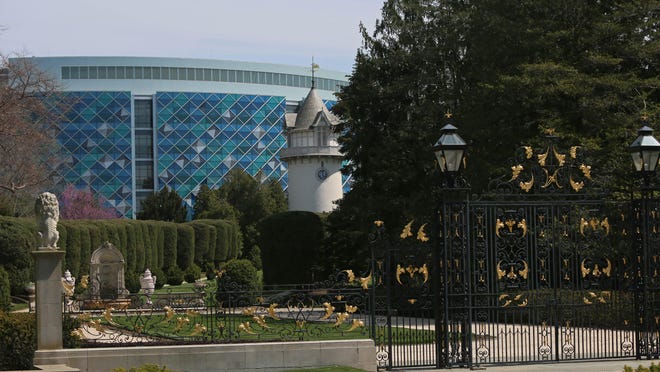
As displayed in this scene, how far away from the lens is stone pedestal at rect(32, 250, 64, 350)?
15.5 m

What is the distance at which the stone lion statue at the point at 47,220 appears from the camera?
1594 cm

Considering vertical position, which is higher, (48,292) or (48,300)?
(48,292)

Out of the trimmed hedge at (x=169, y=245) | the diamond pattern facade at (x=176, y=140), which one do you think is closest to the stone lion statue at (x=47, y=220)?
the trimmed hedge at (x=169, y=245)

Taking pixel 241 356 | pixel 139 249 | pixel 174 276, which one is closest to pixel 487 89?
pixel 241 356

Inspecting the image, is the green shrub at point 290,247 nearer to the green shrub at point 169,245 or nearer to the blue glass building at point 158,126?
the green shrub at point 169,245

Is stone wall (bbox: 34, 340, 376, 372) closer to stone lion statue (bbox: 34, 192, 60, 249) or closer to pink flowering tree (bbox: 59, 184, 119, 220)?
stone lion statue (bbox: 34, 192, 60, 249)

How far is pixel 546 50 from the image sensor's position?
1114 inches

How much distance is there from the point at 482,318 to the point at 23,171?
103 feet

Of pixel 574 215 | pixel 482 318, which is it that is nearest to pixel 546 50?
pixel 574 215

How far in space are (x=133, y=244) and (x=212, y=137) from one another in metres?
53.7

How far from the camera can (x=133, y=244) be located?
52.9 meters

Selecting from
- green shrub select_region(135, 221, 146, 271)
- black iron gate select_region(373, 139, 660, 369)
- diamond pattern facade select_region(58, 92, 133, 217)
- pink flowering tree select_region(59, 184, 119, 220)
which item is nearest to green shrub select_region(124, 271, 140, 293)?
green shrub select_region(135, 221, 146, 271)

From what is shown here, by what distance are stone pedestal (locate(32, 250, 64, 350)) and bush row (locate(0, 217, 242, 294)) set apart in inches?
838

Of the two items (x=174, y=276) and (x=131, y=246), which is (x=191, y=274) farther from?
(x=131, y=246)
